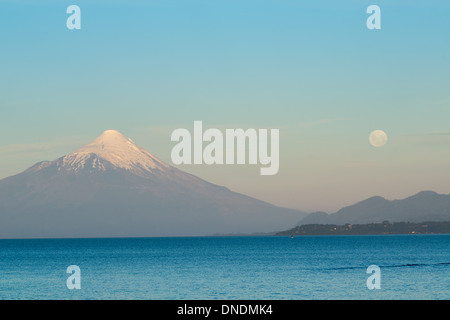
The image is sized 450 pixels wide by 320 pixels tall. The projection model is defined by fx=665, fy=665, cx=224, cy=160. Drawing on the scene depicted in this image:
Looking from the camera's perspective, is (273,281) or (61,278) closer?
(273,281)

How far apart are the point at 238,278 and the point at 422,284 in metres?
19.9

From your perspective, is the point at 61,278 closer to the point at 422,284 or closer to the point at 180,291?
the point at 180,291

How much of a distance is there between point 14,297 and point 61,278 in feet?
70.6

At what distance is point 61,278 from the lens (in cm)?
7756
